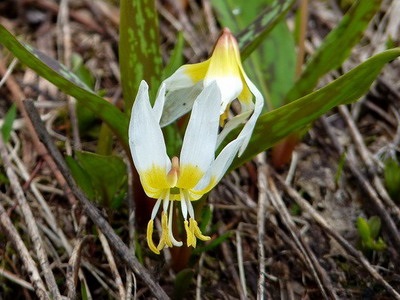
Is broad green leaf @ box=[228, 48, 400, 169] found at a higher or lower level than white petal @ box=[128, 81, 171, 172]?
higher

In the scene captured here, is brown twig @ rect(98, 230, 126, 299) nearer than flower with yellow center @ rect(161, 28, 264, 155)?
No

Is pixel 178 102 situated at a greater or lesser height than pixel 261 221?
greater

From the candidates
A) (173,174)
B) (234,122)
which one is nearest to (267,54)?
(234,122)

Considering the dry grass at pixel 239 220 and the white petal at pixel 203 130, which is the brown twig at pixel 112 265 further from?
the white petal at pixel 203 130

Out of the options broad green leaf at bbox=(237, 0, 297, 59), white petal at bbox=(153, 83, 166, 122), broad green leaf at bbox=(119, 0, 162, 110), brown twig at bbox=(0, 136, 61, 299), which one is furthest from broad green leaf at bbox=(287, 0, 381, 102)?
brown twig at bbox=(0, 136, 61, 299)

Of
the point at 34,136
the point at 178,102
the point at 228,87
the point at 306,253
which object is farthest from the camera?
the point at 34,136

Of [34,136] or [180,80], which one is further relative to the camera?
[34,136]

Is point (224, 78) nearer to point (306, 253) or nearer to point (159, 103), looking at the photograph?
point (159, 103)

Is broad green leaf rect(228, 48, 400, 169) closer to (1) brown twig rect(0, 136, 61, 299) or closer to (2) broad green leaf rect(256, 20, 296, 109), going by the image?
(1) brown twig rect(0, 136, 61, 299)
